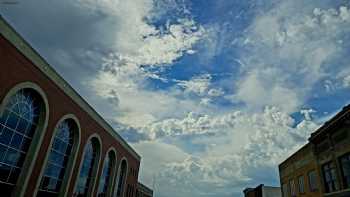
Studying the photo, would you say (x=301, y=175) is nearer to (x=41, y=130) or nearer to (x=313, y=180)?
Answer: (x=313, y=180)

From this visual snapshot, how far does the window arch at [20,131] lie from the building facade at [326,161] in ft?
92.0

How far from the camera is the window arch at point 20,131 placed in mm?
23312

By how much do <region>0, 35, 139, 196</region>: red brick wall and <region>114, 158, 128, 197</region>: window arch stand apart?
13.5m

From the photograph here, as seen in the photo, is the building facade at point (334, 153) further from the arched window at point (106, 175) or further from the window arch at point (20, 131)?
the arched window at point (106, 175)

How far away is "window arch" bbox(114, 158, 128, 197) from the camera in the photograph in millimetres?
51897

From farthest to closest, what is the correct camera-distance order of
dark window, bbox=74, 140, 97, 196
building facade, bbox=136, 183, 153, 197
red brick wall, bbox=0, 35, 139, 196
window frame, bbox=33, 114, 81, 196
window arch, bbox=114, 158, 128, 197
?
building facade, bbox=136, 183, 153, 197, window arch, bbox=114, 158, 128, 197, dark window, bbox=74, 140, 97, 196, window frame, bbox=33, 114, 81, 196, red brick wall, bbox=0, 35, 139, 196

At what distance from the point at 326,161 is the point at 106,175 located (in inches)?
1327

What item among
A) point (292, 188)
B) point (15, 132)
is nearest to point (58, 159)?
point (15, 132)

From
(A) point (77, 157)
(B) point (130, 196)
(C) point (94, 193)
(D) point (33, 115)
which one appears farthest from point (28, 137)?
(B) point (130, 196)

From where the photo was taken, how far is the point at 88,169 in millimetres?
39625

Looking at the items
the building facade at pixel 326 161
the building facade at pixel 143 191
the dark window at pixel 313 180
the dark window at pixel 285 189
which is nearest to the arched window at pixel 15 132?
the building facade at pixel 326 161

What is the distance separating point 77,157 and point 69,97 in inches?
325

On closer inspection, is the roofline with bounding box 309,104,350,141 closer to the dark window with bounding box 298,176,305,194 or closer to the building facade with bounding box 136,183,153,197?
the dark window with bounding box 298,176,305,194

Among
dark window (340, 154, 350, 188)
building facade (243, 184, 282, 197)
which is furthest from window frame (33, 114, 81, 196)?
building facade (243, 184, 282, 197)
